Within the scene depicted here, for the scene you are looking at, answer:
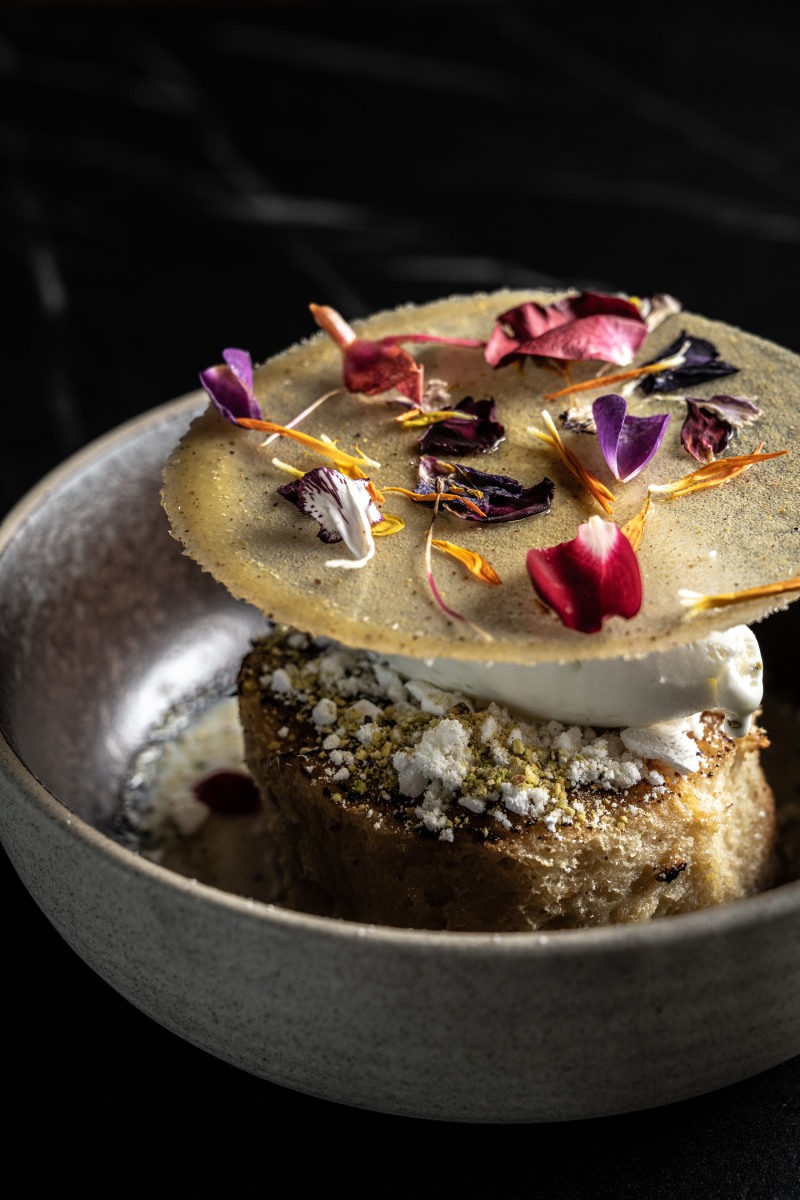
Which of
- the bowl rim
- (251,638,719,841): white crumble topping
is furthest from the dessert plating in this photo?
the bowl rim

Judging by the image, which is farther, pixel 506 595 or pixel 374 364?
pixel 374 364

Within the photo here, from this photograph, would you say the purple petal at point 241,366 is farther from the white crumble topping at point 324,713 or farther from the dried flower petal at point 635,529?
the dried flower petal at point 635,529

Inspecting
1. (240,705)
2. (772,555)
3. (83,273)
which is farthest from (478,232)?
(772,555)

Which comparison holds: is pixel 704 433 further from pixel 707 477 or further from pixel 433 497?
pixel 433 497

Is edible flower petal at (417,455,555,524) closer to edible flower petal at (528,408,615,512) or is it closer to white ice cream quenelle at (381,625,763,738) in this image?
edible flower petal at (528,408,615,512)

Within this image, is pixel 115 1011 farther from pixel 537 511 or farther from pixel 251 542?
pixel 537 511

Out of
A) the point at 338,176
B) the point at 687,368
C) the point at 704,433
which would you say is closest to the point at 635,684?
the point at 704,433
